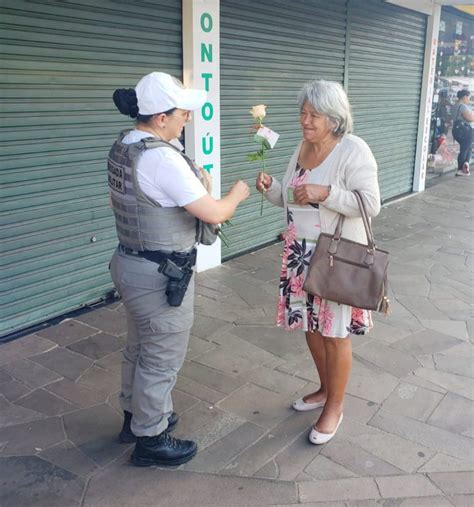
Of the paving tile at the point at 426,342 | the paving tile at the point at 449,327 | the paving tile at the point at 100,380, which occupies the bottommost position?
the paving tile at the point at 449,327

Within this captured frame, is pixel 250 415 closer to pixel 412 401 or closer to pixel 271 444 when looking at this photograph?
pixel 271 444

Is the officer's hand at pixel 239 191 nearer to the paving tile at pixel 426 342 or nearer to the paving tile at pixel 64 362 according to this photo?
the paving tile at pixel 64 362

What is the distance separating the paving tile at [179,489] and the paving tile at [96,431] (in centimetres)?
14

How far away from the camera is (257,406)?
3410 millimetres

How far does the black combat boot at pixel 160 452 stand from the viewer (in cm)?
280

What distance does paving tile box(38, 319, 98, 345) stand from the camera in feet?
14.0

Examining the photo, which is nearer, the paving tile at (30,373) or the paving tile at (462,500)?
the paving tile at (462,500)

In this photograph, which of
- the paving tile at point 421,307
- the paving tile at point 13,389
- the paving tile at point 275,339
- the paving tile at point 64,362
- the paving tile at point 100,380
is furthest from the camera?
the paving tile at point 421,307

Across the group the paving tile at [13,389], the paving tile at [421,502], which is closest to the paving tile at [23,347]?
the paving tile at [13,389]

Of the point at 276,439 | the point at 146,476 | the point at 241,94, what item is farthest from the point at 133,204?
the point at 241,94

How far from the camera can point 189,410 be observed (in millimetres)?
3363

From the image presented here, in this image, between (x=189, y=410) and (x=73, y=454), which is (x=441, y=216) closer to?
(x=189, y=410)

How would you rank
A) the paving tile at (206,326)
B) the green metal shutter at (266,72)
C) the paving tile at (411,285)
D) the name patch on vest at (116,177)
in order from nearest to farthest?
the name patch on vest at (116,177)
the paving tile at (206,326)
the paving tile at (411,285)
the green metal shutter at (266,72)

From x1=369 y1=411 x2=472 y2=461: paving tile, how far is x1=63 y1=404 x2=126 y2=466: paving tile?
4.70 feet
